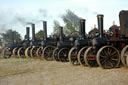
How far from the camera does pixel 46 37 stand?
15.5 metres

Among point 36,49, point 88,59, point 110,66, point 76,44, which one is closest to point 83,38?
point 76,44

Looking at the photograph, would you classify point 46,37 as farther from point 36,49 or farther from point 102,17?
point 102,17

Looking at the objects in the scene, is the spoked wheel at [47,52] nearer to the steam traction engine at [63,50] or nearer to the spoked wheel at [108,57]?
the steam traction engine at [63,50]

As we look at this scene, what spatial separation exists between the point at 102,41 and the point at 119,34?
948 millimetres

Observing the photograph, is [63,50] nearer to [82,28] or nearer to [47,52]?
[47,52]

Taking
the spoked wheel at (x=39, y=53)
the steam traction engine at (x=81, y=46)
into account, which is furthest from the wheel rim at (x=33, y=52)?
the steam traction engine at (x=81, y=46)

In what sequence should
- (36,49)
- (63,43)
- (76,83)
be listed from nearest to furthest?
1. (76,83)
2. (63,43)
3. (36,49)

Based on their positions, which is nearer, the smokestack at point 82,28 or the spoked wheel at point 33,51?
the smokestack at point 82,28

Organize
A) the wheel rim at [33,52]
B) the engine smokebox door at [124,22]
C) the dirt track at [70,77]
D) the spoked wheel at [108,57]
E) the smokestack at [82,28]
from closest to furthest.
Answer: the dirt track at [70,77]
the spoked wheel at [108,57]
the engine smokebox door at [124,22]
the smokestack at [82,28]
the wheel rim at [33,52]

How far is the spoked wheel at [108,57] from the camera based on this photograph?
8.56 metres

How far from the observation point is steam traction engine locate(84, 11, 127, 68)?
28.2 feet

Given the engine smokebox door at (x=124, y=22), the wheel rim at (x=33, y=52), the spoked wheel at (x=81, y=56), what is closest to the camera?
the engine smokebox door at (x=124, y=22)

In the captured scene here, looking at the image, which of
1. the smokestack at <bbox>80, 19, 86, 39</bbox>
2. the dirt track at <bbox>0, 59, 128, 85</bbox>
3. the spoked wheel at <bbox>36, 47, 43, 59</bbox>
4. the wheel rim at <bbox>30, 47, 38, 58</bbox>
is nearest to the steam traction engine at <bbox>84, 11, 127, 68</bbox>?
the dirt track at <bbox>0, 59, 128, 85</bbox>

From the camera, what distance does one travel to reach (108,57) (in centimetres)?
868
